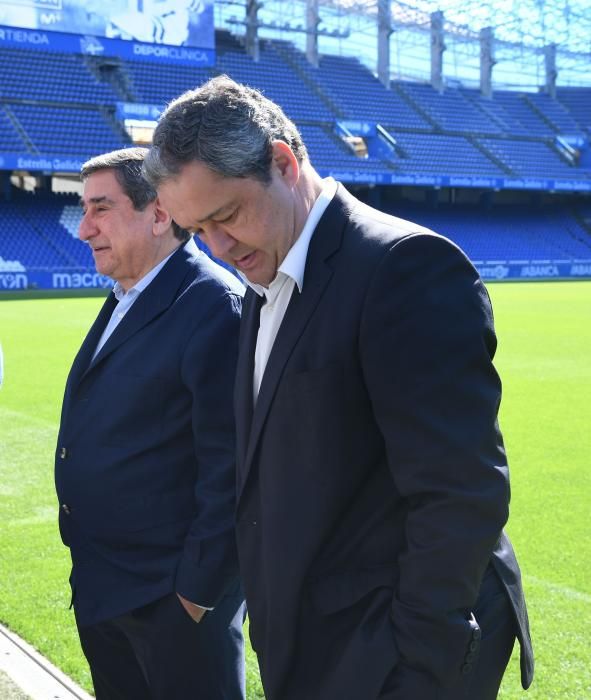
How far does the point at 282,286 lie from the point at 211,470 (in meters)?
0.75

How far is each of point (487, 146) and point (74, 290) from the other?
26.1 meters

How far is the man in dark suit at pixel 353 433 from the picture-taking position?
1560mm

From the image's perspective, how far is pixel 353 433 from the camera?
1631mm

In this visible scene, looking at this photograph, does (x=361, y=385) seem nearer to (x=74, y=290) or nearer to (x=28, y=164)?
(x=74, y=290)

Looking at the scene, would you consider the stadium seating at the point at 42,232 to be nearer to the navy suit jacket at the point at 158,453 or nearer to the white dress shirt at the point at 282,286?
the navy suit jacket at the point at 158,453

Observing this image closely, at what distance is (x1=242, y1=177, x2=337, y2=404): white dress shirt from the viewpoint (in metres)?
1.70

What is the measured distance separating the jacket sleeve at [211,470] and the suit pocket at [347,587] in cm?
67

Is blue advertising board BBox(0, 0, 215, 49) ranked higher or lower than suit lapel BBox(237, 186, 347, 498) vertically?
lower

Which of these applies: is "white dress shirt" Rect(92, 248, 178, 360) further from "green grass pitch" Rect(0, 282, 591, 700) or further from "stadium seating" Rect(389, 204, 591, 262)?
"stadium seating" Rect(389, 204, 591, 262)

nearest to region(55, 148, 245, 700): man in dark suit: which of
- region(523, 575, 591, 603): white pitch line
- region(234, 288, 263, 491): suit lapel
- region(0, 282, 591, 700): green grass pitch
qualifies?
region(234, 288, 263, 491): suit lapel

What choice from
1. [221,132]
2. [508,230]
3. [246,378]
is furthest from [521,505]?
[508,230]

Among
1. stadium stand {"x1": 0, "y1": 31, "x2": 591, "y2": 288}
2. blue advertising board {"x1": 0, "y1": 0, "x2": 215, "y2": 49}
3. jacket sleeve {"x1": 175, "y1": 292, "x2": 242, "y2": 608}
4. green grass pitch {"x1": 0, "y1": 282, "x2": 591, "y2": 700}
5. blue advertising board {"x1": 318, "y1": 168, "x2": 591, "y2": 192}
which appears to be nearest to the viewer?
jacket sleeve {"x1": 175, "y1": 292, "x2": 242, "y2": 608}

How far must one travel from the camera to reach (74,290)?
28828 millimetres

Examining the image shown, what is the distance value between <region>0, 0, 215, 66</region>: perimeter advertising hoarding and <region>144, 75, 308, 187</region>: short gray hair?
30790 millimetres
